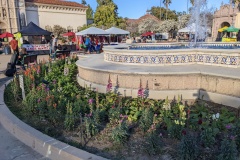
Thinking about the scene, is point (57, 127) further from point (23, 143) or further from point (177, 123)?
point (177, 123)

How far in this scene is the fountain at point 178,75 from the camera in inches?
202

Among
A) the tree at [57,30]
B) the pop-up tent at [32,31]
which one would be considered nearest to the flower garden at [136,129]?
the pop-up tent at [32,31]

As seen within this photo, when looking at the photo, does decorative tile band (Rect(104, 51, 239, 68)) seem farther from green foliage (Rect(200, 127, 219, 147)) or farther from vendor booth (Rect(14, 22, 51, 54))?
vendor booth (Rect(14, 22, 51, 54))

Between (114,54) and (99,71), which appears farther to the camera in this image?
(114,54)

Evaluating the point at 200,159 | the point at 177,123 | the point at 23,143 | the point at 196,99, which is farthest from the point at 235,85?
the point at 23,143

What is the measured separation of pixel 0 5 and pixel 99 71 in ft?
118

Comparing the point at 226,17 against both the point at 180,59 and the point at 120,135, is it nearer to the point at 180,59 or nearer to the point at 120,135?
the point at 180,59

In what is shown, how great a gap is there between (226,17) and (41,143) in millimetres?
38239

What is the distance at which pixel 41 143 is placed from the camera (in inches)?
→ 135

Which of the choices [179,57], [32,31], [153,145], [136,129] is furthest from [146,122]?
[32,31]

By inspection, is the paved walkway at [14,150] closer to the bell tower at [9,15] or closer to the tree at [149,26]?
the bell tower at [9,15]

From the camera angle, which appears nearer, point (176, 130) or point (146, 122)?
point (176, 130)

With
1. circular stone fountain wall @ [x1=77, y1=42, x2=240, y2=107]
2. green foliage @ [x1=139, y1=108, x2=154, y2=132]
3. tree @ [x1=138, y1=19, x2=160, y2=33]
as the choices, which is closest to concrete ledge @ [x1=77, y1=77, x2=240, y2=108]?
circular stone fountain wall @ [x1=77, y1=42, x2=240, y2=107]

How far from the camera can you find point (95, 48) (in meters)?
17.8
